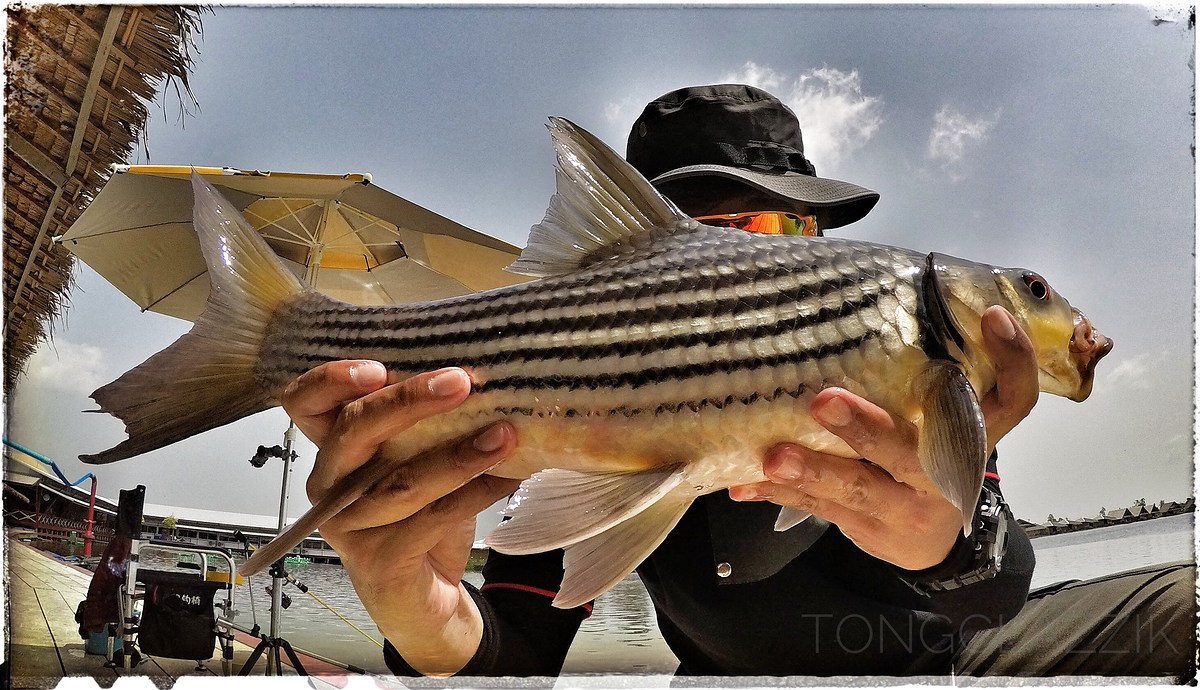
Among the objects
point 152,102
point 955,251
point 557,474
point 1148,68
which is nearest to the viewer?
point 557,474

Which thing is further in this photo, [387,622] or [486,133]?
[486,133]

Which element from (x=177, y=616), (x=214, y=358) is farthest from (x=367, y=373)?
(x=177, y=616)

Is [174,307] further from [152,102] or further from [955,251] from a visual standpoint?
[955,251]

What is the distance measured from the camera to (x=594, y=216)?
0.65 metres

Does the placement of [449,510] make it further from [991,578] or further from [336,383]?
[991,578]

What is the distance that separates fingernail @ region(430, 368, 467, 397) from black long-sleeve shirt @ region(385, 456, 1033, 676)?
59 cm

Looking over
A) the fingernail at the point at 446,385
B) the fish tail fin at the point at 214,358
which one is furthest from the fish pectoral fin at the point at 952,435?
the fish tail fin at the point at 214,358

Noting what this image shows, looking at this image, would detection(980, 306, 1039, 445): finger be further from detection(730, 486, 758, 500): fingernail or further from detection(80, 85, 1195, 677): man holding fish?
detection(730, 486, 758, 500): fingernail

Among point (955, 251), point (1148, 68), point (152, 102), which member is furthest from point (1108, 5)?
point (152, 102)

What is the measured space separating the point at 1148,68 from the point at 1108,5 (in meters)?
0.51

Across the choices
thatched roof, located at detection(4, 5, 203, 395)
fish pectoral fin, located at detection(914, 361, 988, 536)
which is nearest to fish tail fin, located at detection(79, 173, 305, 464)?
fish pectoral fin, located at detection(914, 361, 988, 536)

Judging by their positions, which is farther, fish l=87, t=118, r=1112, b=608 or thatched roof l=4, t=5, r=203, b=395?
thatched roof l=4, t=5, r=203, b=395

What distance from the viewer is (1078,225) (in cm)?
192

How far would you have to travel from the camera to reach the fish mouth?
58 cm
